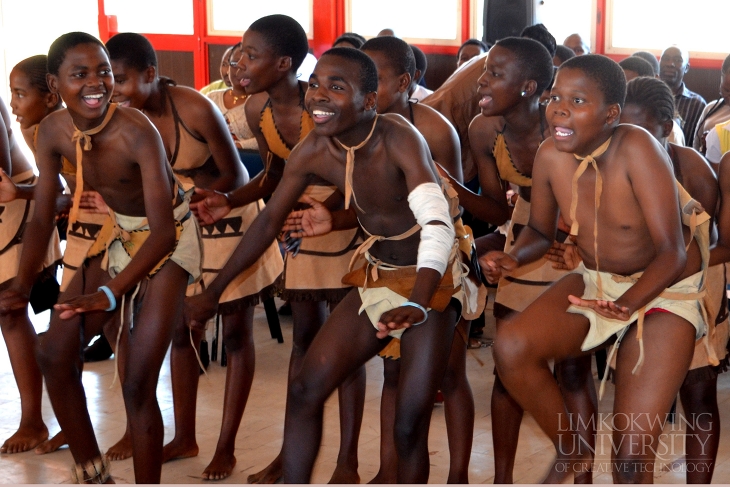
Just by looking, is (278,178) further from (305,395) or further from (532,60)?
(305,395)

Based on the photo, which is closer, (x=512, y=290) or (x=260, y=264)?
(x=512, y=290)

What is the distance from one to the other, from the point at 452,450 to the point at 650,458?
0.82 m

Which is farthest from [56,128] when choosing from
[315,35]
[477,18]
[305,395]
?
[315,35]

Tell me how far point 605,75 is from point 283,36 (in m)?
1.38

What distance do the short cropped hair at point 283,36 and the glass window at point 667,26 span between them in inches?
223

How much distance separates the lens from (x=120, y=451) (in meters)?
3.70

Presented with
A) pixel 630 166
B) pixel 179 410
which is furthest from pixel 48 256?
pixel 630 166

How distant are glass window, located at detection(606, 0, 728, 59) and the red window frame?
0.09m

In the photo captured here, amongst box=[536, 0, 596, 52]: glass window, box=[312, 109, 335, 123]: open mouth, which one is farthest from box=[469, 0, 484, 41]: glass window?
box=[312, 109, 335, 123]: open mouth

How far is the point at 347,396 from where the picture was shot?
341 centimetres

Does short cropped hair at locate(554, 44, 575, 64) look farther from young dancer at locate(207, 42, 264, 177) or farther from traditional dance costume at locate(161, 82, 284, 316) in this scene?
traditional dance costume at locate(161, 82, 284, 316)

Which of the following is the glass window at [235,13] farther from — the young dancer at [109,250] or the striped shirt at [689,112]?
the young dancer at [109,250]

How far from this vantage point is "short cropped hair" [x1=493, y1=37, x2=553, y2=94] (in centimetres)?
348

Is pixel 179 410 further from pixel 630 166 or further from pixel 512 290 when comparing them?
pixel 630 166
